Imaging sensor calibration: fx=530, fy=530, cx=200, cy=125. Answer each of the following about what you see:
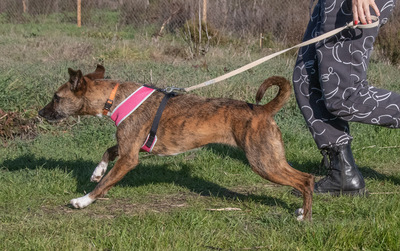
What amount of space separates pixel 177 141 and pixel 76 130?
115 inches

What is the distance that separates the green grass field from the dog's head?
781 millimetres

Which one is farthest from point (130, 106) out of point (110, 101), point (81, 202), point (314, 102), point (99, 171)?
point (314, 102)

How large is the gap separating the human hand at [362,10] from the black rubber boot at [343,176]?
1.30 metres

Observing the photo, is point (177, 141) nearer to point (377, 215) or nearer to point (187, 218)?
point (187, 218)

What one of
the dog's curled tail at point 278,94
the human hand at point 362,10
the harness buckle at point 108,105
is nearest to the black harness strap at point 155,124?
the harness buckle at point 108,105

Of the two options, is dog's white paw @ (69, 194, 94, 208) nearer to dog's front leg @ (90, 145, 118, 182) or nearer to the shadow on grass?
dog's front leg @ (90, 145, 118, 182)

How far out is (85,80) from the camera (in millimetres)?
4891

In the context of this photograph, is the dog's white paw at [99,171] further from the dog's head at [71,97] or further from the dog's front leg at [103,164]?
the dog's head at [71,97]

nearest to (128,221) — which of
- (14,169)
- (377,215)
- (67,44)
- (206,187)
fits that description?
(206,187)

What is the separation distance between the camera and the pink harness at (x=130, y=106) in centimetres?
475

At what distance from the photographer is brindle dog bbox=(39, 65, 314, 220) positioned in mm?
4469

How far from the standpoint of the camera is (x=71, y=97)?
5.00 meters

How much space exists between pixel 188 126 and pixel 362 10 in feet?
5.75

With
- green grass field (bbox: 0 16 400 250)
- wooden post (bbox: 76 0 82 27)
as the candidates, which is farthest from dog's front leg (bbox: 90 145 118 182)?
wooden post (bbox: 76 0 82 27)
